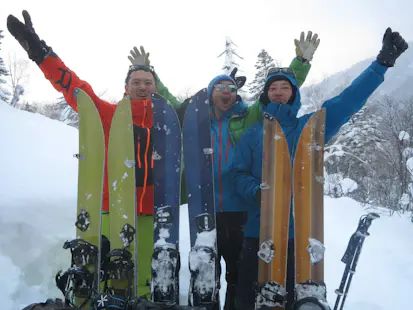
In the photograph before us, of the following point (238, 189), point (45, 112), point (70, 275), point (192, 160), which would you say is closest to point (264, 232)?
point (238, 189)

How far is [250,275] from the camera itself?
2291mm

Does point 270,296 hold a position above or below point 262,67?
below

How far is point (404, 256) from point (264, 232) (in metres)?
3.25

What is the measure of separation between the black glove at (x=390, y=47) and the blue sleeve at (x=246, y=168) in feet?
3.87

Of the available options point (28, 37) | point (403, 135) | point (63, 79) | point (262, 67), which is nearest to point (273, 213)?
point (63, 79)

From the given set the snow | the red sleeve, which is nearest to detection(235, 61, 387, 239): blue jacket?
the red sleeve

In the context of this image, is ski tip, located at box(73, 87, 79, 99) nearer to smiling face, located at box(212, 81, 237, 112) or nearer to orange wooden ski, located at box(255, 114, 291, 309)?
smiling face, located at box(212, 81, 237, 112)

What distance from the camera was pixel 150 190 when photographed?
2.44m

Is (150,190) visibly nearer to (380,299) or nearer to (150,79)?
(150,79)

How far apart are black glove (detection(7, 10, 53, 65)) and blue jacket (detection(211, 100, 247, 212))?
162 cm

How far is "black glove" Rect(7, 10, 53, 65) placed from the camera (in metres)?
2.41

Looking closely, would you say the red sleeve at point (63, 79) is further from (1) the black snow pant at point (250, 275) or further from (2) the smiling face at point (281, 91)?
(1) the black snow pant at point (250, 275)

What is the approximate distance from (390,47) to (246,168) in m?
1.51

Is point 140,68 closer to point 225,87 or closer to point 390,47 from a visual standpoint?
point 225,87
